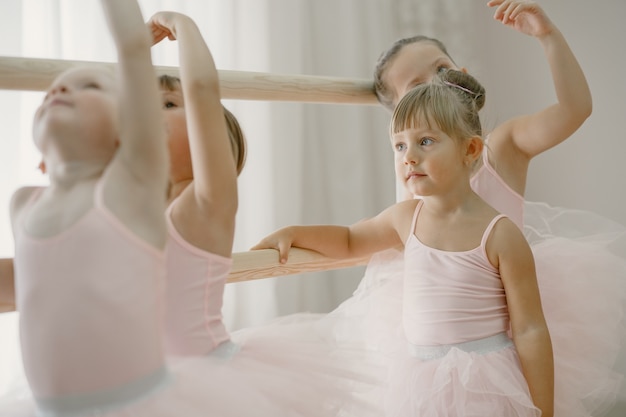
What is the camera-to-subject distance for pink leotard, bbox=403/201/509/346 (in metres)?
0.82

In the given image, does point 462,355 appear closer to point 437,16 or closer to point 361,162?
point 361,162

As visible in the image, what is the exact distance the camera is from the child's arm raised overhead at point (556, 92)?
0.85 meters

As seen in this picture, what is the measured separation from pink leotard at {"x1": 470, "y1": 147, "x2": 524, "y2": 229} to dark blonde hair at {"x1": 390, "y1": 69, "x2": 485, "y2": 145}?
0.12 m

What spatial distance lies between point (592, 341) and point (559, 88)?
0.33 meters

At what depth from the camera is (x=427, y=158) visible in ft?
2.64

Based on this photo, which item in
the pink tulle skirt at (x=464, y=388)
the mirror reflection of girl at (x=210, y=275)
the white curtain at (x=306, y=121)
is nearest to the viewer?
the mirror reflection of girl at (x=210, y=275)

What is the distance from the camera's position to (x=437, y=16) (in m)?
2.07

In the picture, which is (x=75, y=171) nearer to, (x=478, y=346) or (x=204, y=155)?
(x=204, y=155)

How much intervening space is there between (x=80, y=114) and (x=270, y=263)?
397 millimetres

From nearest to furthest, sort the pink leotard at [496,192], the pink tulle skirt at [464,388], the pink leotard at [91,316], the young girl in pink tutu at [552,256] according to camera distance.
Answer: the pink leotard at [91,316] < the pink tulle skirt at [464,388] < the young girl in pink tutu at [552,256] < the pink leotard at [496,192]

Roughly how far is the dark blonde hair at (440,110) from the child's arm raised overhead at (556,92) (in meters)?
0.11

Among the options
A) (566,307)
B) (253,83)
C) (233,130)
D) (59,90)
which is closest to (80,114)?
(59,90)

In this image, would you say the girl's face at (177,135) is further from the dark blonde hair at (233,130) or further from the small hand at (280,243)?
the small hand at (280,243)

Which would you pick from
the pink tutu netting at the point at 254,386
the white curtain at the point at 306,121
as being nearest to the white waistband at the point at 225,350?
the pink tutu netting at the point at 254,386
